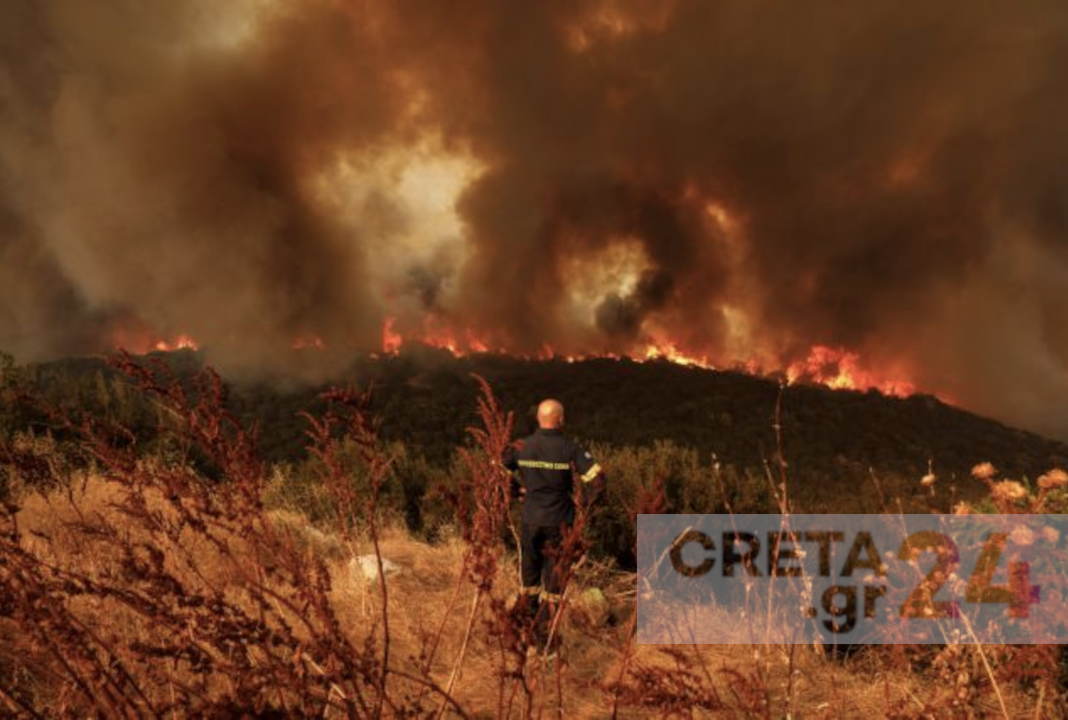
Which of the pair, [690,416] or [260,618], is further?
[690,416]

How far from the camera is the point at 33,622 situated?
1357mm

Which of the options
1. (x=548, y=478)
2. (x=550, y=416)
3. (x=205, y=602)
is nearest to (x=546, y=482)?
(x=548, y=478)

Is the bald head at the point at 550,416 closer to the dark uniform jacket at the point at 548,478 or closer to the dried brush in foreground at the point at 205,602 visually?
the dark uniform jacket at the point at 548,478

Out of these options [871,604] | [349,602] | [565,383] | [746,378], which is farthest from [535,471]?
[746,378]

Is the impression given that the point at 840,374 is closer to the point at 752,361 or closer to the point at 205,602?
the point at 752,361

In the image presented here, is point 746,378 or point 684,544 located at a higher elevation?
point 746,378

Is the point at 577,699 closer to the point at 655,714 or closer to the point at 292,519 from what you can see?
the point at 655,714

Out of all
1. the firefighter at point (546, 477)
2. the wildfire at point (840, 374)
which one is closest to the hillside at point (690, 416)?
the wildfire at point (840, 374)

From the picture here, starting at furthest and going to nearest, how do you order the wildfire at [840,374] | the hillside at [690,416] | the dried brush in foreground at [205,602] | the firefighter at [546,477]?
1. the wildfire at [840,374]
2. the hillside at [690,416]
3. the firefighter at [546,477]
4. the dried brush in foreground at [205,602]

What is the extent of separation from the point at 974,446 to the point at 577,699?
57.8m

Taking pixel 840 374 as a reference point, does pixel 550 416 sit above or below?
below

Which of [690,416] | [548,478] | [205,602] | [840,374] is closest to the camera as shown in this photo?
[205,602]

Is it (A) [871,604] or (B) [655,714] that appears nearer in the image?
(B) [655,714]

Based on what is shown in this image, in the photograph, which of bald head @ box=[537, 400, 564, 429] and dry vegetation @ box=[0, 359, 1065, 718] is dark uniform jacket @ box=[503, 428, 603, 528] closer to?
bald head @ box=[537, 400, 564, 429]
